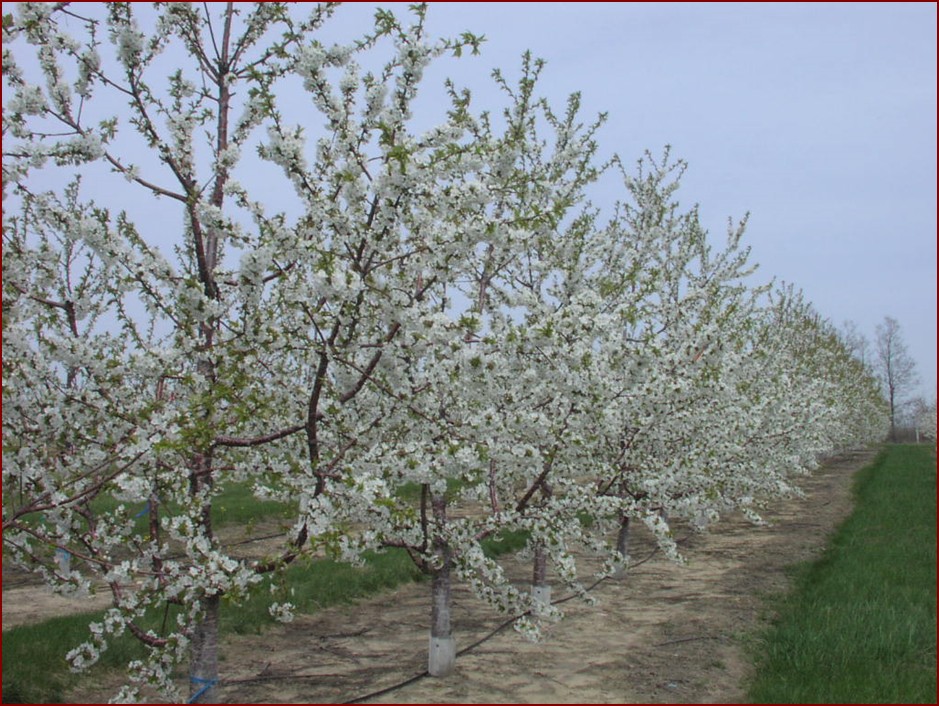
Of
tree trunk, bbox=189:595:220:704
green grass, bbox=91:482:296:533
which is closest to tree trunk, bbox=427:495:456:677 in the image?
tree trunk, bbox=189:595:220:704

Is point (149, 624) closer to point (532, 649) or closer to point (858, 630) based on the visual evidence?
point (532, 649)

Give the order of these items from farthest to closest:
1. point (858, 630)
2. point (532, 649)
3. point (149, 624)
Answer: point (149, 624) → point (532, 649) → point (858, 630)

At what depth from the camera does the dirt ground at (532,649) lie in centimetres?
641

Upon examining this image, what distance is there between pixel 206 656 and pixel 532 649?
3.56 metres

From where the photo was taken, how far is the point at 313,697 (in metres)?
6.32

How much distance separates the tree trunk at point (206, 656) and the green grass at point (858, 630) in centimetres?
427

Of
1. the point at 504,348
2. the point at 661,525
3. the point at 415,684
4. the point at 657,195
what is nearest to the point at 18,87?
the point at 504,348

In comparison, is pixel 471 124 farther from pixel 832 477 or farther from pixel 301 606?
pixel 832 477

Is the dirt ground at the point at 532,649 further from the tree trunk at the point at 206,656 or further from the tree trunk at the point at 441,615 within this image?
the tree trunk at the point at 206,656

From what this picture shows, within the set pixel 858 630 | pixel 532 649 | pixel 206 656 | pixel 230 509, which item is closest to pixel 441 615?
pixel 532 649

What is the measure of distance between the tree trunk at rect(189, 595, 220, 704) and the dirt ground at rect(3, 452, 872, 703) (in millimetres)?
1055

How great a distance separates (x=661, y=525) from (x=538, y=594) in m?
2.38

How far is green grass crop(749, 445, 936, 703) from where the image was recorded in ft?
19.0

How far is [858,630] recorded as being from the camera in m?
7.05
